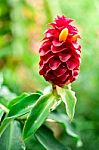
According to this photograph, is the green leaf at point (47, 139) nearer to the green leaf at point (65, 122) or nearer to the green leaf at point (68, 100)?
the green leaf at point (65, 122)

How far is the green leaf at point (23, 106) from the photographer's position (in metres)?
1.00

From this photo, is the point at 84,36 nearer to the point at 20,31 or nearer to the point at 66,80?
the point at 20,31

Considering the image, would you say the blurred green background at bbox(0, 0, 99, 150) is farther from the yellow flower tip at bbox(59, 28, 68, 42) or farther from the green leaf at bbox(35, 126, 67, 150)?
the yellow flower tip at bbox(59, 28, 68, 42)

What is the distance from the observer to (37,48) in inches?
94.3

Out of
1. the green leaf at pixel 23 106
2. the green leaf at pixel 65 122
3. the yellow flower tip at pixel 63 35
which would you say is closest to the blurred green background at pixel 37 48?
the green leaf at pixel 65 122

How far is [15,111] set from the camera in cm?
100

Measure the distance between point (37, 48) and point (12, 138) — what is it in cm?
133

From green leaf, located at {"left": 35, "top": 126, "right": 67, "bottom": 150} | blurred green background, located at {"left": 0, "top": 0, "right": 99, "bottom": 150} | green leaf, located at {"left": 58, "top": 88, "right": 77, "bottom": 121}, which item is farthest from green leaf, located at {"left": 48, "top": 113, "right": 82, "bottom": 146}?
green leaf, located at {"left": 58, "top": 88, "right": 77, "bottom": 121}

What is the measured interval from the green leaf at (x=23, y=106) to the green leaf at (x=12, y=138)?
0.12 m

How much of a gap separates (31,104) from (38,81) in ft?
3.35

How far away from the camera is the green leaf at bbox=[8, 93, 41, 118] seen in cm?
100

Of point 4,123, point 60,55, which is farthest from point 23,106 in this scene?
point 60,55

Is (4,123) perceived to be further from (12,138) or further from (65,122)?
(65,122)

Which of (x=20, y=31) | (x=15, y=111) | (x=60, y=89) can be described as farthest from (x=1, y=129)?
(x=20, y=31)
